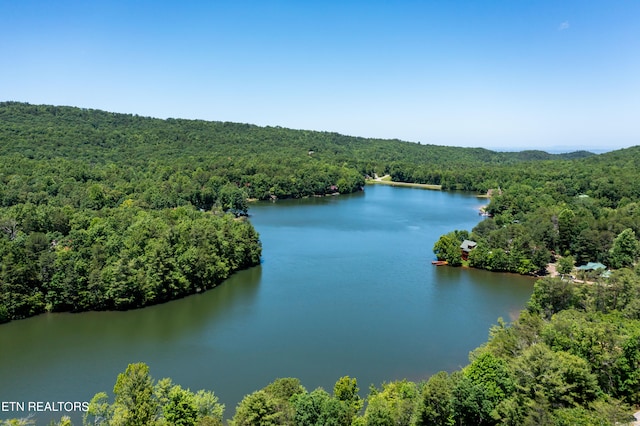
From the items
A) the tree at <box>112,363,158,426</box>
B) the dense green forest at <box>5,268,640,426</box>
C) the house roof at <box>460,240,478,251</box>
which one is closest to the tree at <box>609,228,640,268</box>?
the house roof at <box>460,240,478,251</box>

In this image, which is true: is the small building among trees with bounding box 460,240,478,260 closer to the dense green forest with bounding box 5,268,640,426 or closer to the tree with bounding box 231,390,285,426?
the dense green forest with bounding box 5,268,640,426

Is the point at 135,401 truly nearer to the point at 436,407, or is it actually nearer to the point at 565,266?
the point at 436,407

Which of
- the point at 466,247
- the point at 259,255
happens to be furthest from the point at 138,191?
the point at 466,247

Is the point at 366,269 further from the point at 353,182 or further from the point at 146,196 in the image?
the point at 353,182

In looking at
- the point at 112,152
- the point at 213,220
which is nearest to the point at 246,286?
the point at 213,220

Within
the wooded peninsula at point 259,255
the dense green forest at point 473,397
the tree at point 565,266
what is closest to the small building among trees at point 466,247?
the wooded peninsula at point 259,255
